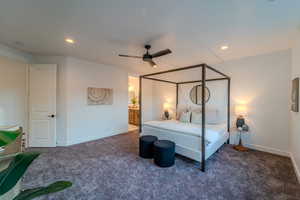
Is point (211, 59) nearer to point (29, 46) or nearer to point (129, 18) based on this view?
point (129, 18)

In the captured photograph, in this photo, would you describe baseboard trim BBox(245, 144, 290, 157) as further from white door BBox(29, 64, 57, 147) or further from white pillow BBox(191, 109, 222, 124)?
white door BBox(29, 64, 57, 147)

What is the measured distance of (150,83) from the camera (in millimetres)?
6445

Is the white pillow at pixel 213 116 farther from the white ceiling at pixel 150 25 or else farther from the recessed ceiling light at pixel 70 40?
the recessed ceiling light at pixel 70 40

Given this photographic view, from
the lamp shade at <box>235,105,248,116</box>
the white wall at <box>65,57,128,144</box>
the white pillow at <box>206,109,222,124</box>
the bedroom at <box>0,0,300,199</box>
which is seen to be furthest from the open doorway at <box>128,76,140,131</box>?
the lamp shade at <box>235,105,248,116</box>

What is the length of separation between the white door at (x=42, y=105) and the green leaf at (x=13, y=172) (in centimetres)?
385

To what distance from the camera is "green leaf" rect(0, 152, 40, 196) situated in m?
0.56

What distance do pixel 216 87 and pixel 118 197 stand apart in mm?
4036

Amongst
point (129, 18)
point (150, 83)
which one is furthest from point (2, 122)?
point (150, 83)

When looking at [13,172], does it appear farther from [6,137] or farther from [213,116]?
[213,116]

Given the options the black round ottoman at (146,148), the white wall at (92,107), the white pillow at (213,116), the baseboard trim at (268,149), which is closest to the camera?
the black round ottoman at (146,148)

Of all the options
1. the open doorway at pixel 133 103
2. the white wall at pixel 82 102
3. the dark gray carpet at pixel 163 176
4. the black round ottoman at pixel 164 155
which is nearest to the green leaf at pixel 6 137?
the dark gray carpet at pixel 163 176

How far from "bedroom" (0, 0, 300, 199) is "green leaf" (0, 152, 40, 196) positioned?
1.71 m

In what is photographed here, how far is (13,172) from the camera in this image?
580 mm

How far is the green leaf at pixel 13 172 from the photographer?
0.56 m
